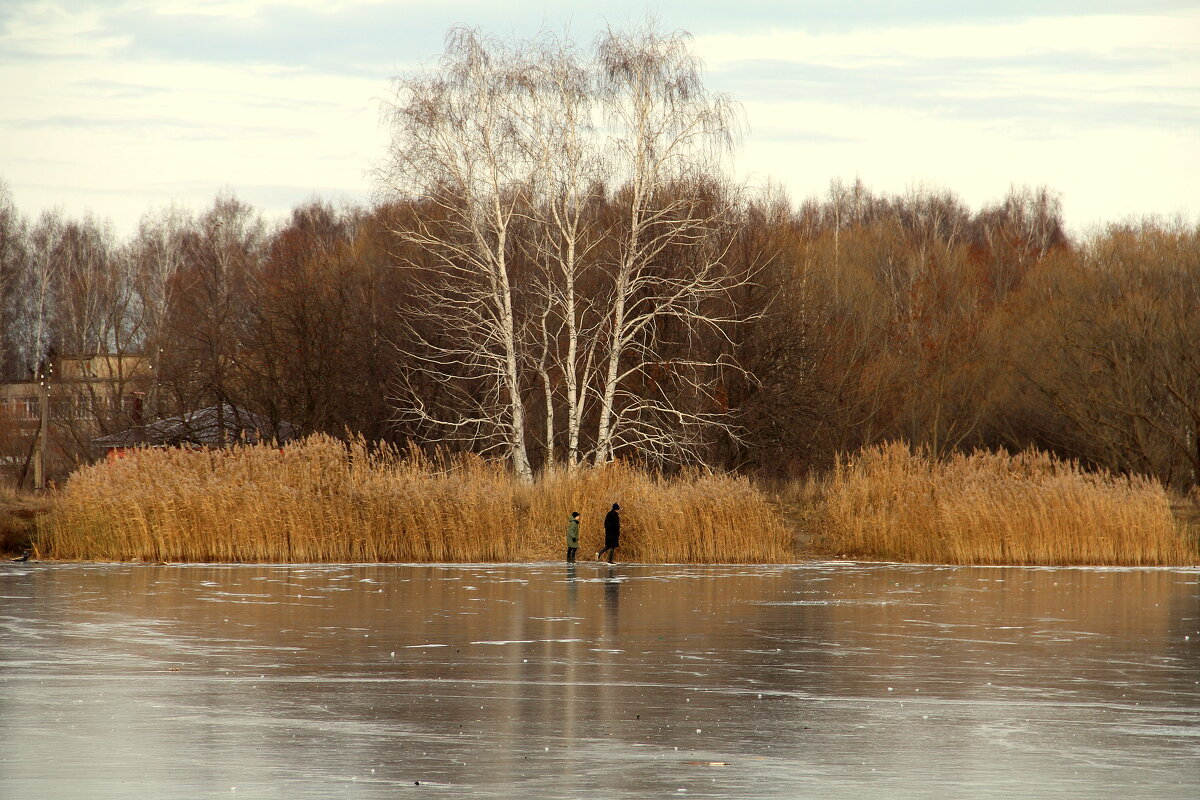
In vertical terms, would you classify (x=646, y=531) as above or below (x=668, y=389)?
below

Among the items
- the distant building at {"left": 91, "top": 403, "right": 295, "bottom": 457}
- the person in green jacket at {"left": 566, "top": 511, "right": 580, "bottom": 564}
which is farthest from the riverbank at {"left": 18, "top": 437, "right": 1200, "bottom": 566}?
the distant building at {"left": 91, "top": 403, "right": 295, "bottom": 457}

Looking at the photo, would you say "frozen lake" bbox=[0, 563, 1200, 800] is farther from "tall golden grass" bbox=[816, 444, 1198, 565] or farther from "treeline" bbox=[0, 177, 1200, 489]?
"treeline" bbox=[0, 177, 1200, 489]

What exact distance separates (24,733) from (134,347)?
77798 mm

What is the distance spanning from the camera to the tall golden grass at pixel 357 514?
26.8 m

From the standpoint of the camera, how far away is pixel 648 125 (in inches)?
1377

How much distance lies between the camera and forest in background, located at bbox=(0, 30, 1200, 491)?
1383 inches

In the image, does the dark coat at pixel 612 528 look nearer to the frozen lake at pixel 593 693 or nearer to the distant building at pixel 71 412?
the frozen lake at pixel 593 693

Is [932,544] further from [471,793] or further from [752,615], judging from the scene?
[471,793]

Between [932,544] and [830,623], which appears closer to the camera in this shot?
[830,623]

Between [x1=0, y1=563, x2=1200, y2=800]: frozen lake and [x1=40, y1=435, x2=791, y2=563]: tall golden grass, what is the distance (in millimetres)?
5720

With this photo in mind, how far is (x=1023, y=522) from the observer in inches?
1082

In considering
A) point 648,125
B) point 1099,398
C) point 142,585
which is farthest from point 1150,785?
point 1099,398

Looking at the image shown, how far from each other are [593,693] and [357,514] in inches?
655

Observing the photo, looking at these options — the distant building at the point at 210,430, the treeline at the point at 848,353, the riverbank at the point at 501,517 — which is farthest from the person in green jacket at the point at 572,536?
the distant building at the point at 210,430
